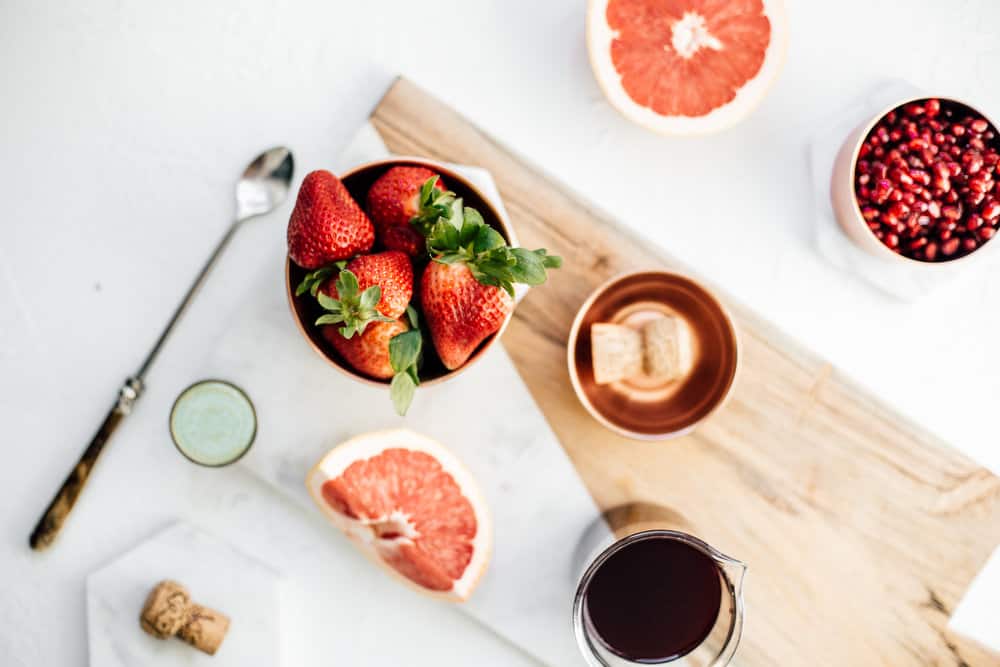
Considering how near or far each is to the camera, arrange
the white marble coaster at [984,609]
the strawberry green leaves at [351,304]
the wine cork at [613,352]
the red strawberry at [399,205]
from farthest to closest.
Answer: the white marble coaster at [984,609], the wine cork at [613,352], the red strawberry at [399,205], the strawberry green leaves at [351,304]

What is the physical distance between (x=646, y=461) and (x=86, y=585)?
1000mm

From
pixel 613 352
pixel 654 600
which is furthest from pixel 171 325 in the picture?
pixel 654 600

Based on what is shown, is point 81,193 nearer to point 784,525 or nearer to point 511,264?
point 511,264

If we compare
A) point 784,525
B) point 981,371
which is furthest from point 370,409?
point 981,371

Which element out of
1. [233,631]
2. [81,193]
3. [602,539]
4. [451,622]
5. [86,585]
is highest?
[602,539]

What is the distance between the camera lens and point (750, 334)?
52.4 inches

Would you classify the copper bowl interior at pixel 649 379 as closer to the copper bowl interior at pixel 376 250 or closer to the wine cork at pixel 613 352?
the wine cork at pixel 613 352

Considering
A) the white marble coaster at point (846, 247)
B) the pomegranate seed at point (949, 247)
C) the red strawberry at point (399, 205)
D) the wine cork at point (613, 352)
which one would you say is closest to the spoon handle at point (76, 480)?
the red strawberry at point (399, 205)

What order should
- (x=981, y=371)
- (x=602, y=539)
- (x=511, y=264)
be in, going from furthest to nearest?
(x=981, y=371) < (x=602, y=539) < (x=511, y=264)

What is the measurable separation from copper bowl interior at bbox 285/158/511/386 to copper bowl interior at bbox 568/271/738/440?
230 millimetres

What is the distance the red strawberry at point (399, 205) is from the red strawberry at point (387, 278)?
3cm

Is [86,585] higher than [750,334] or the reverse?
the reverse

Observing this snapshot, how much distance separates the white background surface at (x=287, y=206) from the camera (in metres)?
1.39

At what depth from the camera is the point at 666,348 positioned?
4.10ft
